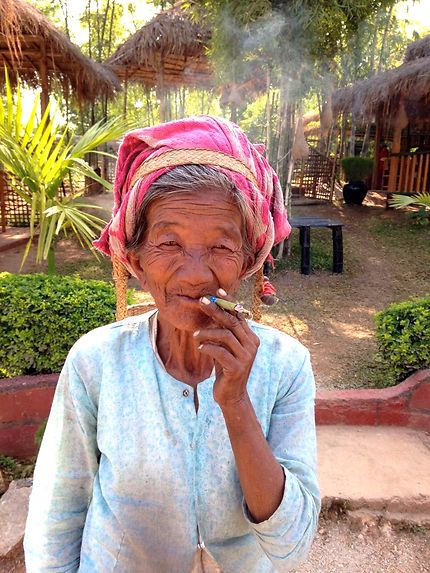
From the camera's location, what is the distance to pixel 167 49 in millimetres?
11031

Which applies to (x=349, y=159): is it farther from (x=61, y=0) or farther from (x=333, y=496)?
(x=61, y=0)

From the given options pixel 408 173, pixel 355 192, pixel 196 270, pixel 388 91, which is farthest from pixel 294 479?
pixel 408 173

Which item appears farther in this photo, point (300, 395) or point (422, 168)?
point (422, 168)

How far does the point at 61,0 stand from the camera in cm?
1800

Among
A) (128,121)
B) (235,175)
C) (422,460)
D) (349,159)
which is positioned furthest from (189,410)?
(349,159)

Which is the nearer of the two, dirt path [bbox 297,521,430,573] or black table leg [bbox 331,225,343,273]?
dirt path [bbox 297,521,430,573]

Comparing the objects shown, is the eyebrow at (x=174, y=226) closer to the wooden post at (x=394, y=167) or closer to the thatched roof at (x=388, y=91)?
the thatched roof at (x=388, y=91)

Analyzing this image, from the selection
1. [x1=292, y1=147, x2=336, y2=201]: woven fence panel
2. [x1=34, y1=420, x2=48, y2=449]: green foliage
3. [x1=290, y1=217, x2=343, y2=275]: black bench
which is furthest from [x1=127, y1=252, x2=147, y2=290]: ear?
[x1=292, y1=147, x2=336, y2=201]: woven fence panel

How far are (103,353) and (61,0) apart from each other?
21.4 metres

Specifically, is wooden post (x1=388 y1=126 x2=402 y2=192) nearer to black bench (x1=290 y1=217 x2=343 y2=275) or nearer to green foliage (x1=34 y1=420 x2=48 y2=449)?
black bench (x1=290 y1=217 x2=343 y2=275)

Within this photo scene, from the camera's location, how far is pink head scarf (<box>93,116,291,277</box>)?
1.01 m

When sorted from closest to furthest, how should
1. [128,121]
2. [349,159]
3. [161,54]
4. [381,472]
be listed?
[381,472] < [128,121] < [161,54] < [349,159]

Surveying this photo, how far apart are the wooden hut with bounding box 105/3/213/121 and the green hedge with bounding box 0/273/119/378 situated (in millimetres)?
9470

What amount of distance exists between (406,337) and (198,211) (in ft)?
8.53
